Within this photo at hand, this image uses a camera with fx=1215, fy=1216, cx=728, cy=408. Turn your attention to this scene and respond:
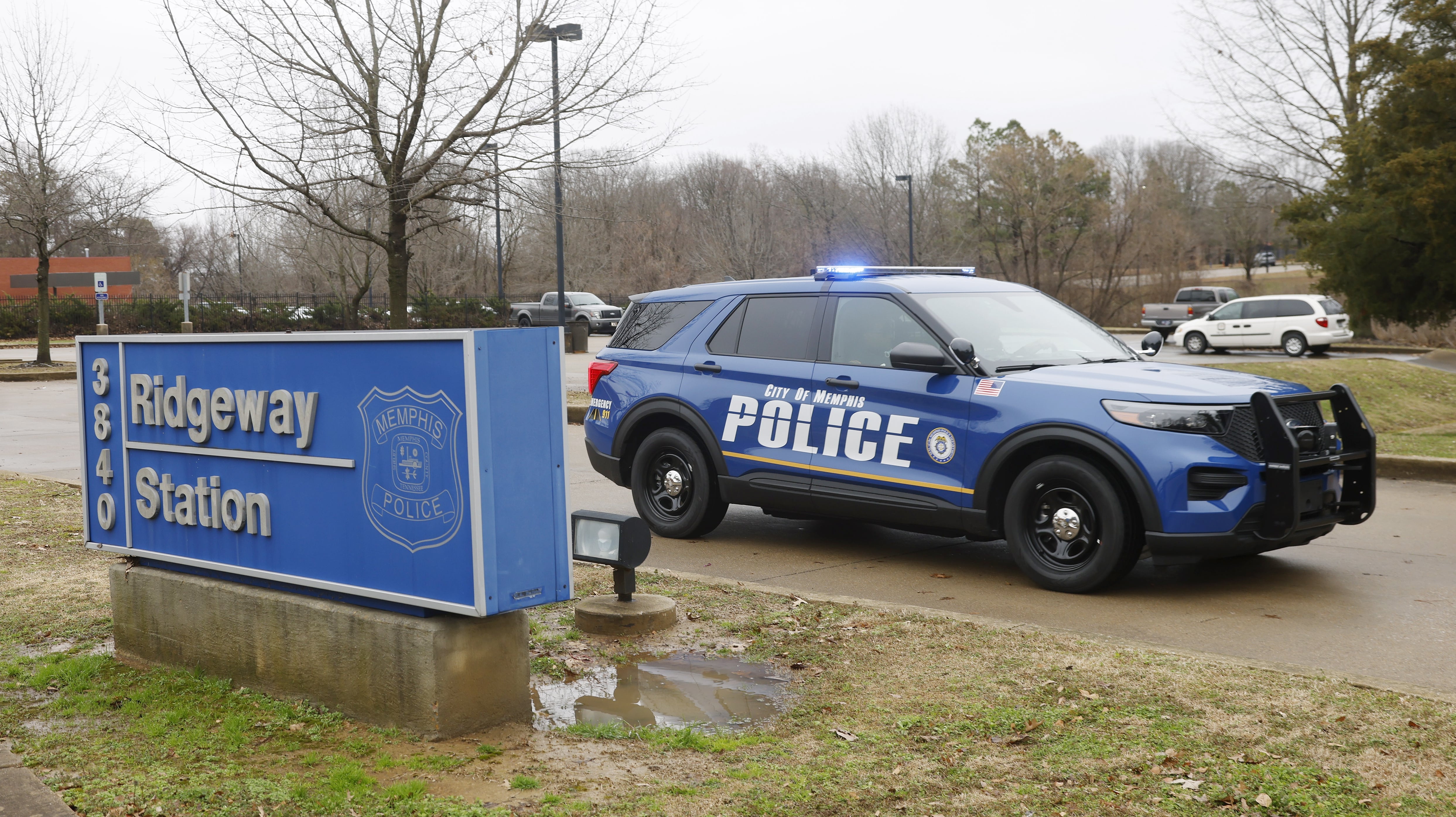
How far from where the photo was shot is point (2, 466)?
13.2 meters

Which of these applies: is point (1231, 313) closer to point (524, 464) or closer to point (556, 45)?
point (556, 45)

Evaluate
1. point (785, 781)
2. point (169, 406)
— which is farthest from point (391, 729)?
point (169, 406)

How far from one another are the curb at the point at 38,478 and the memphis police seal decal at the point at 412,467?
7.82 m

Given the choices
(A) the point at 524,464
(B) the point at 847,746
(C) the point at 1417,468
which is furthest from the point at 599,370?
(C) the point at 1417,468

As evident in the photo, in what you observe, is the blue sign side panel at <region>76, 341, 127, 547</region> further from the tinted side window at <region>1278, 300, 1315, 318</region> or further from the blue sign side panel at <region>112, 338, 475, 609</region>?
the tinted side window at <region>1278, 300, 1315, 318</region>

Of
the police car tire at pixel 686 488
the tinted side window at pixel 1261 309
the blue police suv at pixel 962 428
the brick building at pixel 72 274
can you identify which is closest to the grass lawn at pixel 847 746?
the blue police suv at pixel 962 428

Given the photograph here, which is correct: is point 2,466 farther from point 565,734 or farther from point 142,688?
point 565,734

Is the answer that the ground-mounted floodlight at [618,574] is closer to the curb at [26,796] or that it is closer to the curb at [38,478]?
the curb at [26,796]

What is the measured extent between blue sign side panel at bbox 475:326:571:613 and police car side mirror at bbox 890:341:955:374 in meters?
3.07

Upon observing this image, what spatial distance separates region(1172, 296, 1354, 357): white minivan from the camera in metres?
30.5

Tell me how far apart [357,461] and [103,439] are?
6.28ft

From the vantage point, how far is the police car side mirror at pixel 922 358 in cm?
716

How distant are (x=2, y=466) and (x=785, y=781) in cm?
1230

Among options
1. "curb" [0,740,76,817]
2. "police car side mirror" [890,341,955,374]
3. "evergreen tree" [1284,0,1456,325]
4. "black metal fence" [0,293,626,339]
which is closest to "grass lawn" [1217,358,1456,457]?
"evergreen tree" [1284,0,1456,325]
